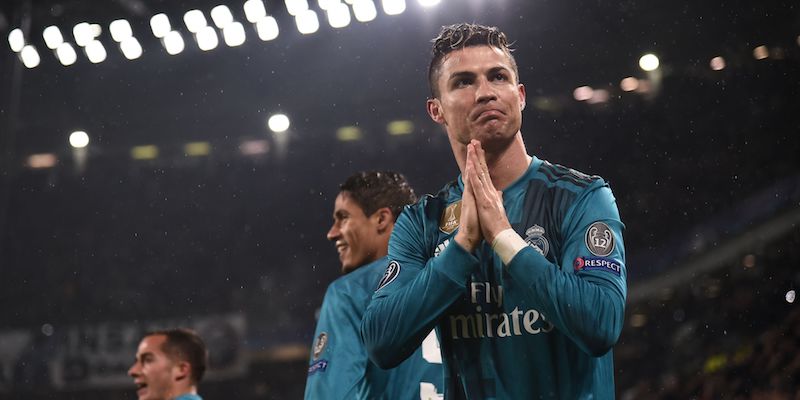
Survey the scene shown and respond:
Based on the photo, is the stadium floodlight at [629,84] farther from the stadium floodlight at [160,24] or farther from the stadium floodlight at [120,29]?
the stadium floodlight at [120,29]

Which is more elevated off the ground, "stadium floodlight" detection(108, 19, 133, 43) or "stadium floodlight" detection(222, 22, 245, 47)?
"stadium floodlight" detection(108, 19, 133, 43)

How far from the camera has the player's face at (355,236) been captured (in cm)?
295

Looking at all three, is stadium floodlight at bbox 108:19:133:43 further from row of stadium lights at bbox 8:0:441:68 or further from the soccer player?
the soccer player

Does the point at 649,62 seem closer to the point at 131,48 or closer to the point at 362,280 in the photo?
the point at 131,48

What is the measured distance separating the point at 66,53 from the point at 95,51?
0.29m

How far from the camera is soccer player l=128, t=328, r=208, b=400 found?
396 cm

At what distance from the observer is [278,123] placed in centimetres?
919

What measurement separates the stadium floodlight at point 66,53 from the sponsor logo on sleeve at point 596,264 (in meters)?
7.43

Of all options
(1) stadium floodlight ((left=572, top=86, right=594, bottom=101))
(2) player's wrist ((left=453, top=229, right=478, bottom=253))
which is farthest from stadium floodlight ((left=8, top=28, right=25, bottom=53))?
(2) player's wrist ((left=453, top=229, right=478, bottom=253))

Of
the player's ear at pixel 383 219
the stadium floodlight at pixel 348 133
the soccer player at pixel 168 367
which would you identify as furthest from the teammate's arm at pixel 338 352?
the stadium floodlight at pixel 348 133

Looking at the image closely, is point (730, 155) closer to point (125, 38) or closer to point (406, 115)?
point (406, 115)

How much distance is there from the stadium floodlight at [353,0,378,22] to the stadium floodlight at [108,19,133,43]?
85.2 inches

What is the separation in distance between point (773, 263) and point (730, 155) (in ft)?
4.84

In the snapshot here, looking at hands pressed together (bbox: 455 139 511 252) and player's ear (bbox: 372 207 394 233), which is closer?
hands pressed together (bbox: 455 139 511 252)
